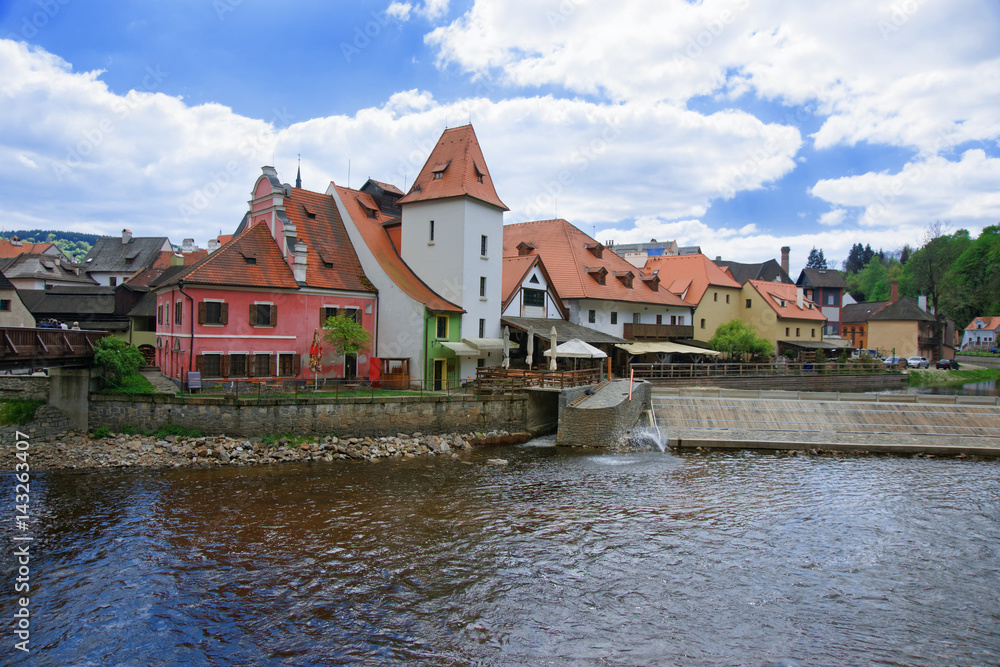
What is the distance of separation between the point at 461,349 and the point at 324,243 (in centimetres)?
912

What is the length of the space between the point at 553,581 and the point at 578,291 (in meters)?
29.7

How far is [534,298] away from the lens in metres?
38.2

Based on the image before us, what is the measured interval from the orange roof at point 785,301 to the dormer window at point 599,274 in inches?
831

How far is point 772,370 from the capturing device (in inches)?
1726

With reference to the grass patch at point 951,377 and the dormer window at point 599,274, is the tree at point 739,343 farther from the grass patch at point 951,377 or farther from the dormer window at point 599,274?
the grass patch at point 951,377

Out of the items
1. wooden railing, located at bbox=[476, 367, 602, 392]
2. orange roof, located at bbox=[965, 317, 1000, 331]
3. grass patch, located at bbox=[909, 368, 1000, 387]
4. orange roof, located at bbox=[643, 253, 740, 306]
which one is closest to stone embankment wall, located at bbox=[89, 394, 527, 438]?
wooden railing, located at bbox=[476, 367, 602, 392]

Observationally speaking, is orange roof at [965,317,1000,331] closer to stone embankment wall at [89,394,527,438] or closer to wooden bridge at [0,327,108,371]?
stone embankment wall at [89,394,527,438]

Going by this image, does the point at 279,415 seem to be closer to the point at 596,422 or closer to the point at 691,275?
the point at 596,422

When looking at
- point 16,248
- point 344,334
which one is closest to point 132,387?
point 344,334

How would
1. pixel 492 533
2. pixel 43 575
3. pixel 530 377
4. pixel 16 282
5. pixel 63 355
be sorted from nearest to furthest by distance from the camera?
pixel 43 575 < pixel 492 533 < pixel 63 355 < pixel 530 377 < pixel 16 282

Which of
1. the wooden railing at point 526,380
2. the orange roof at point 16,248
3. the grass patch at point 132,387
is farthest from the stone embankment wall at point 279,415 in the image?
the orange roof at point 16,248

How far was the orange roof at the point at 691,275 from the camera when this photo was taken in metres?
51.7

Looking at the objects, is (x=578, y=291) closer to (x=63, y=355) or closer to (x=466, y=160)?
(x=466, y=160)

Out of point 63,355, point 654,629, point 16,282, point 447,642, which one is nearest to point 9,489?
point 63,355
